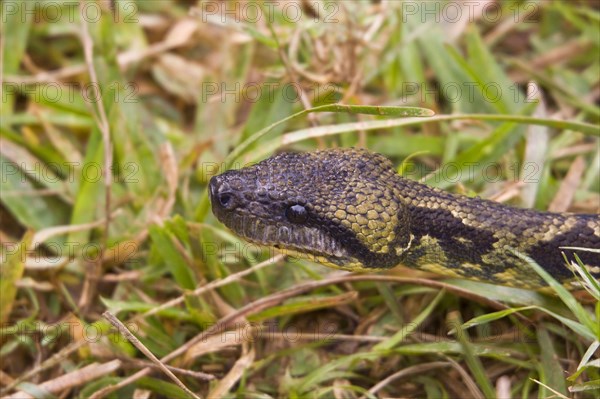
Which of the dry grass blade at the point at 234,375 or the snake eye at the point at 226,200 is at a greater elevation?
the snake eye at the point at 226,200

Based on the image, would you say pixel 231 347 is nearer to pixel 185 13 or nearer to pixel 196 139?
pixel 196 139

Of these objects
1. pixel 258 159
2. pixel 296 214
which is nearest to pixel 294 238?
pixel 296 214

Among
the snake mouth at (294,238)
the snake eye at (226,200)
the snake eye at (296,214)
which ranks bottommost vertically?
the snake mouth at (294,238)

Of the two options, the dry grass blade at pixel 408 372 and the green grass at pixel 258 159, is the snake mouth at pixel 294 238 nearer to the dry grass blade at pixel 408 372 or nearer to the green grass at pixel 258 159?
the green grass at pixel 258 159

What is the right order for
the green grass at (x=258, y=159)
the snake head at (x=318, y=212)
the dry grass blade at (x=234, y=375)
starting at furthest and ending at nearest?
the green grass at (x=258, y=159)
the dry grass blade at (x=234, y=375)
the snake head at (x=318, y=212)

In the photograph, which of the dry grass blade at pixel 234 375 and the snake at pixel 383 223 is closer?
the snake at pixel 383 223

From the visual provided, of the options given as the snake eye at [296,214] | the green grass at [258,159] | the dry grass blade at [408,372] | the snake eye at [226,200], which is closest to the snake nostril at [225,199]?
the snake eye at [226,200]

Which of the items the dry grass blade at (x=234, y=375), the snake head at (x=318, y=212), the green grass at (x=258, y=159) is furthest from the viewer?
the green grass at (x=258, y=159)
